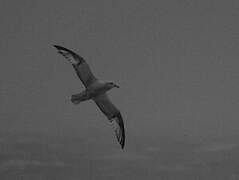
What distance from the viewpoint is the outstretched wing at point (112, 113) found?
20.8 m

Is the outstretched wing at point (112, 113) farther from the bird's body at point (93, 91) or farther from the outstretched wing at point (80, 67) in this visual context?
the outstretched wing at point (80, 67)

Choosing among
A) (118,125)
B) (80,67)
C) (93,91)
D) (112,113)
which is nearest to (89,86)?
(93,91)

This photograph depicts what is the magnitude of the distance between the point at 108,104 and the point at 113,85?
78.1 inches

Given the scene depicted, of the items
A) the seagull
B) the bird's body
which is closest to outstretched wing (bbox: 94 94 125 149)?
the seagull

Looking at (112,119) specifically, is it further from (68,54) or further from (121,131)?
(68,54)

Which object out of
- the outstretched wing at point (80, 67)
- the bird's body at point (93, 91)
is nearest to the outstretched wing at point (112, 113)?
the bird's body at point (93, 91)

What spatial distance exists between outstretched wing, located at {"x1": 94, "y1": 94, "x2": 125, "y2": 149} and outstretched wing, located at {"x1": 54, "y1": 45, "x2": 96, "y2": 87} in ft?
4.31

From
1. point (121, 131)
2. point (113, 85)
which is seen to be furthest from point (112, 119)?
point (113, 85)

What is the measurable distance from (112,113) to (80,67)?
2.98m

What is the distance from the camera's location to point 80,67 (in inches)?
782

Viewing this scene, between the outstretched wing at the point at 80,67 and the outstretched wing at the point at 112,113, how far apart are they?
1.31 meters

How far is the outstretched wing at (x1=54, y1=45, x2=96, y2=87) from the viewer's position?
64.3 ft

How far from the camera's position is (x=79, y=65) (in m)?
19.8

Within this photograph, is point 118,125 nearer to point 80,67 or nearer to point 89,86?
point 89,86
